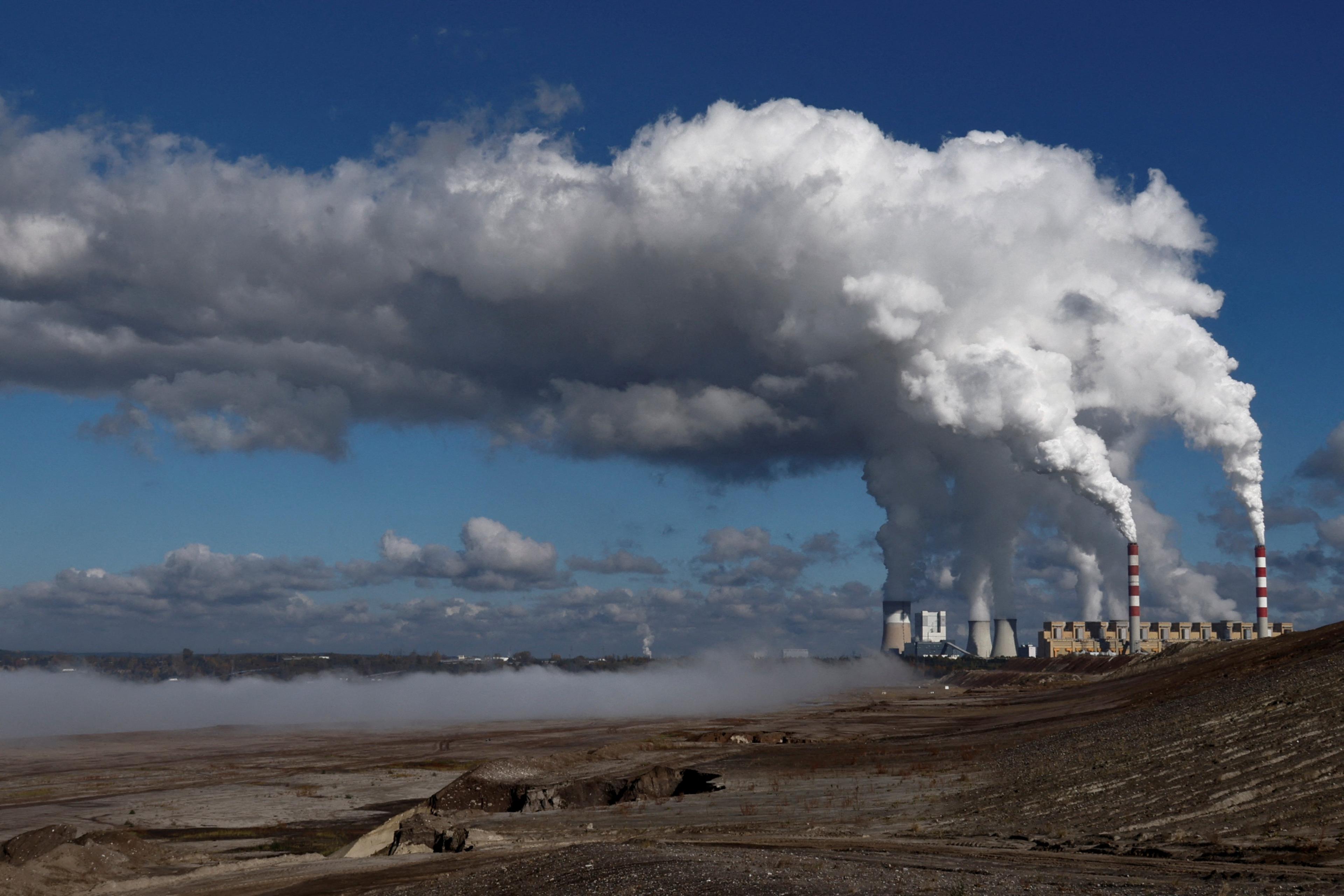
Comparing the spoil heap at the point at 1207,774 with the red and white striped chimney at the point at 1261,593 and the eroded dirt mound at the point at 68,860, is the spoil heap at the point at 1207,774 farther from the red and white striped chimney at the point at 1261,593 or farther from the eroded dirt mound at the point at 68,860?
the red and white striped chimney at the point at 1261,593

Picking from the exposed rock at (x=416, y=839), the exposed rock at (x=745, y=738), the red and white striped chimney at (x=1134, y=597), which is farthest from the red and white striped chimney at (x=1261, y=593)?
the exposed rock at (x=416, y=839)

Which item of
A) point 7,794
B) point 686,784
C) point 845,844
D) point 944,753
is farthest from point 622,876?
point 7,794

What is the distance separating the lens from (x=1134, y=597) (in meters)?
178

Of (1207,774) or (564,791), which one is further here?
(564,791)

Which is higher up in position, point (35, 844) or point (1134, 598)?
point (1134, 598)

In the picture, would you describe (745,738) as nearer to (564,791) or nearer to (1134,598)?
(564,791)

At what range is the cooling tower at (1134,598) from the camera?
174m

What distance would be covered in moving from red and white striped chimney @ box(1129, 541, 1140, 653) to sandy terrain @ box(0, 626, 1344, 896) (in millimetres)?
77862

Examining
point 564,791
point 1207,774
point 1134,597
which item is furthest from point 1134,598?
point 1207,774

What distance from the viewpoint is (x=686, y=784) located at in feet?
214

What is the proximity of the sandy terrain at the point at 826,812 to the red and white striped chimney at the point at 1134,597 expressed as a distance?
255 feet

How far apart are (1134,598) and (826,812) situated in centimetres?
14586

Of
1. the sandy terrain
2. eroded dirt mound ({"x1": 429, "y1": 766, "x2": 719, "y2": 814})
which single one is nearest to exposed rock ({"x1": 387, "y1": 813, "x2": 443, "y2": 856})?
the sandy terrain

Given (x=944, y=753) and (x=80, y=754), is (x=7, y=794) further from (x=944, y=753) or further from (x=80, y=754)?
(x=944, y=753)
